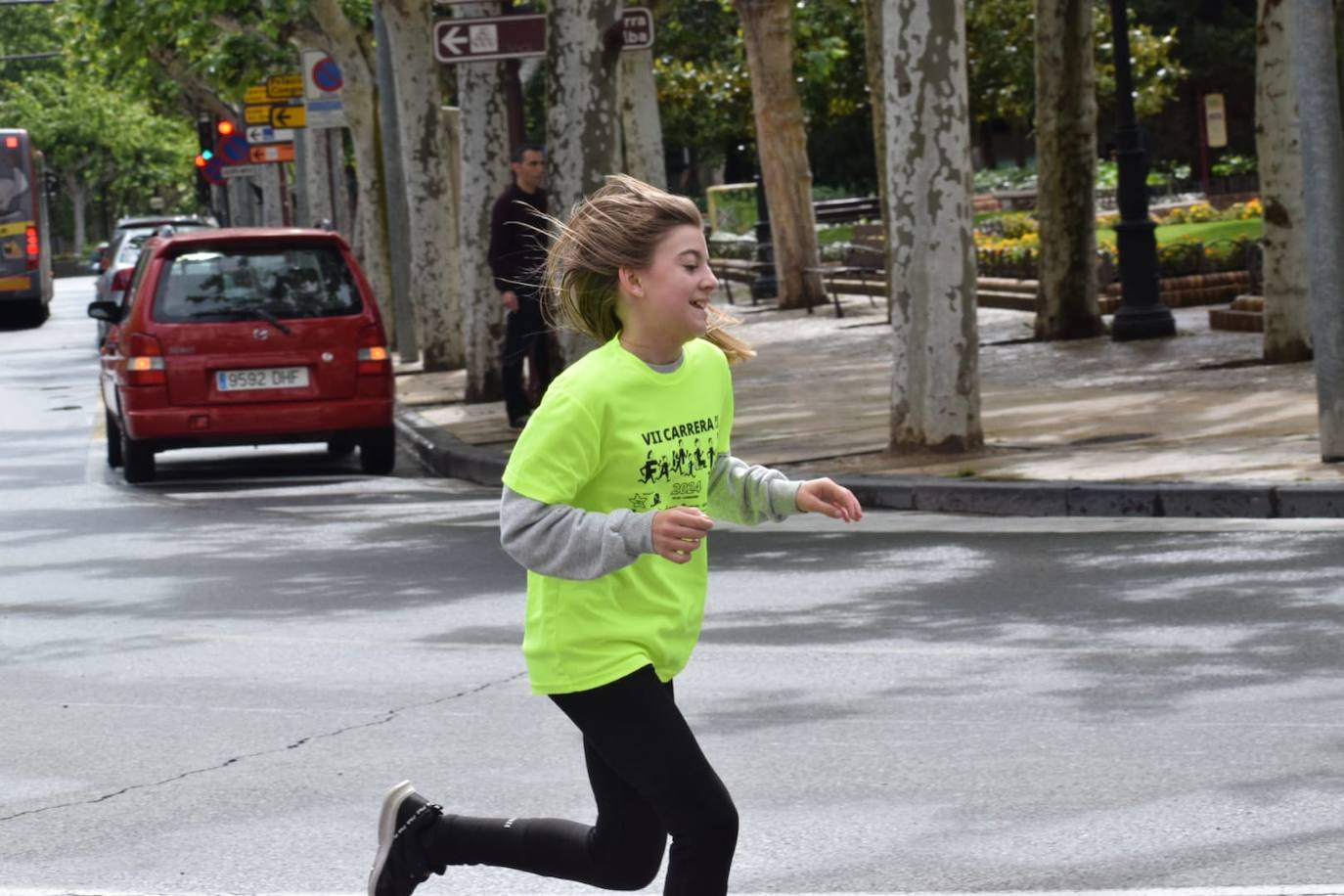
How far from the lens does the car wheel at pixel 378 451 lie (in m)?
15.9

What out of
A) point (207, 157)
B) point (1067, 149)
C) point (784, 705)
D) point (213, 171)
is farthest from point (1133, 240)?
point (207, 157)

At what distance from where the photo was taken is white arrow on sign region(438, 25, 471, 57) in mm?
17219

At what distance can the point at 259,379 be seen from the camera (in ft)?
50.8

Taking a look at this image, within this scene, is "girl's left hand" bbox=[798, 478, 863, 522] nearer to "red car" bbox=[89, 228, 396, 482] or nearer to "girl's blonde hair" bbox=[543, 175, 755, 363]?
"girl's blonde hair" bbox=[543, 175, 755, 363]

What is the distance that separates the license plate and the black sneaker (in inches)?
431

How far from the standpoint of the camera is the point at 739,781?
647cm

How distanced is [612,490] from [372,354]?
11.7 metres

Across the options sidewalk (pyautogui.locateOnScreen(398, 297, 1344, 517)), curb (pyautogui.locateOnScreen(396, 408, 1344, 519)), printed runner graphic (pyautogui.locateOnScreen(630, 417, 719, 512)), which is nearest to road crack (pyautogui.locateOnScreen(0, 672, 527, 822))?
printed runner graphic (pyautogui.locateOnScreen(630, 417, 719, 512))

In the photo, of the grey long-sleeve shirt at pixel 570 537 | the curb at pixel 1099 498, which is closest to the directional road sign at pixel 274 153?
the curb at pixel 1099 498

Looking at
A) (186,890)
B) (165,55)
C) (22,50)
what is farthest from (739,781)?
(22,50)

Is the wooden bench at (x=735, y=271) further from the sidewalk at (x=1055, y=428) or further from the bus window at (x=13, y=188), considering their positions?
the bus window at (x=13, y=188)

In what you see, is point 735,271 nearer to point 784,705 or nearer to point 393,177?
point 393,177

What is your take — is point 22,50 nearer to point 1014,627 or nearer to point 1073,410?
point 1073,410

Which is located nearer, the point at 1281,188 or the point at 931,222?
the point at 931,222
